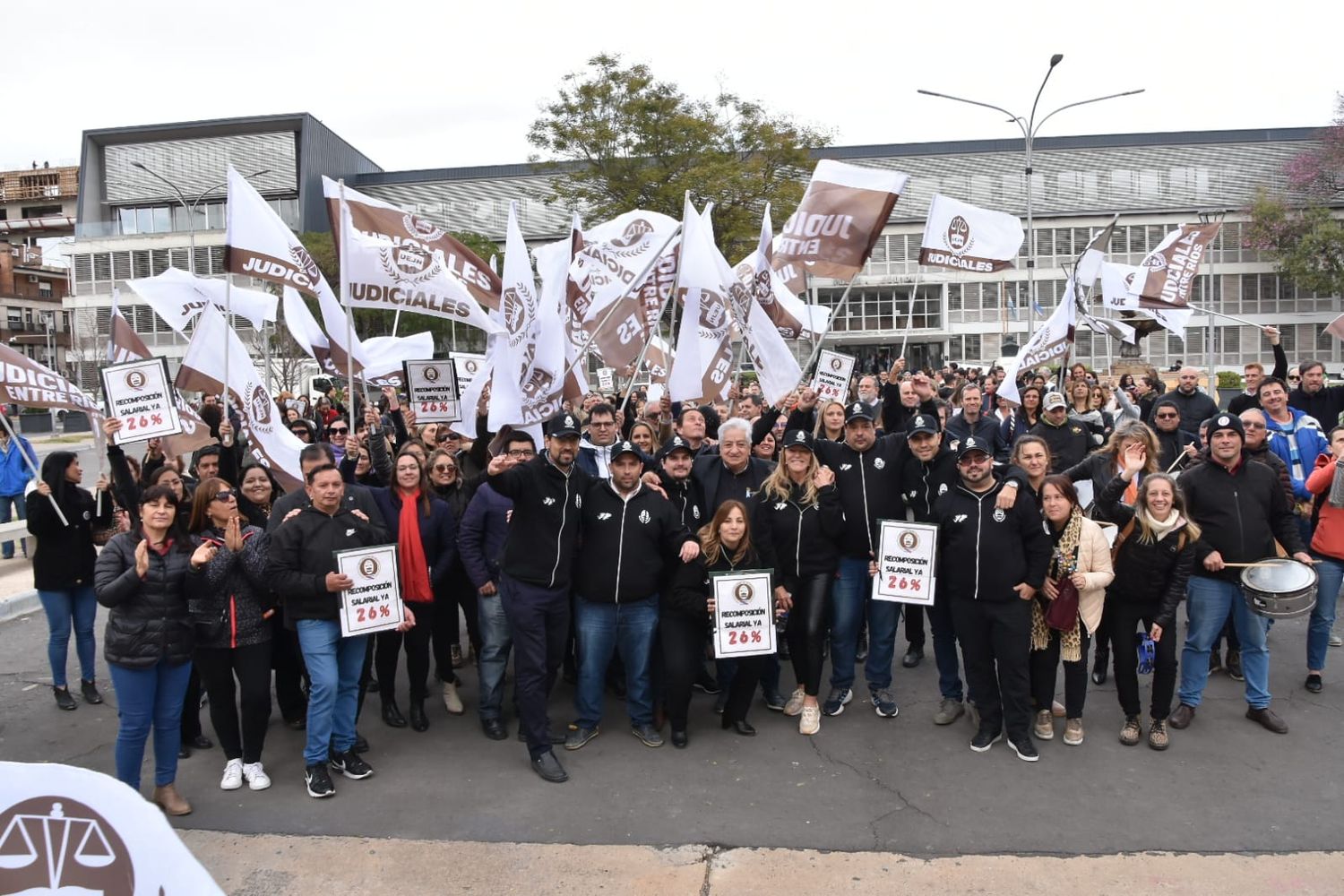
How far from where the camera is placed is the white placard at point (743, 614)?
6051mm

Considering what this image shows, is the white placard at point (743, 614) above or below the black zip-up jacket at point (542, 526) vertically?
below

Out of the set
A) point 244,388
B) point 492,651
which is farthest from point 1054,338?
point 244,388

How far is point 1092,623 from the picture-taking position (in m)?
5.91

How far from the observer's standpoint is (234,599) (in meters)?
5.46

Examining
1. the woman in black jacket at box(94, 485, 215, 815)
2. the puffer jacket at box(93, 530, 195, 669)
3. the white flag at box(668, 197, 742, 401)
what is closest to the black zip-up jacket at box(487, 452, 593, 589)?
the woman in black jacket at box(94, 485, 215, 815)

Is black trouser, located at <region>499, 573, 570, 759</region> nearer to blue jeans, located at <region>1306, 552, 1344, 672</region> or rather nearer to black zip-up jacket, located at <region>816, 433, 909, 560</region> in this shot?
black zip-up jacket, located at <region>816, 433, 909, 560</region>

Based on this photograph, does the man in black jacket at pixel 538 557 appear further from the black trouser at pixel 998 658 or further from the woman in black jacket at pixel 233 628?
the black trouser at pixel 998 658

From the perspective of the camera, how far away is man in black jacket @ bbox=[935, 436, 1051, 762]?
583 cm

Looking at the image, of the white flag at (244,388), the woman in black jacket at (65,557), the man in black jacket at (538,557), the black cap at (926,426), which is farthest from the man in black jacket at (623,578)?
the woman in black jacket at (65,557)

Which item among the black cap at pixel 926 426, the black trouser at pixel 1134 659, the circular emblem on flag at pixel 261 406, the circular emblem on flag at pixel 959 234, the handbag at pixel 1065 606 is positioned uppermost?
the circular emblem on flag at pixel 959 234

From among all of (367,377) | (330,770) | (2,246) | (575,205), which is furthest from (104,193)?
(330,770)

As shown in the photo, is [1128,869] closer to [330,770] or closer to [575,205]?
[330,770]

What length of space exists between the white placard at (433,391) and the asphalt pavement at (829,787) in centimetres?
266

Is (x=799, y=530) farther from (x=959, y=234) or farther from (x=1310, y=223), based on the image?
(x=1310, y=223)
